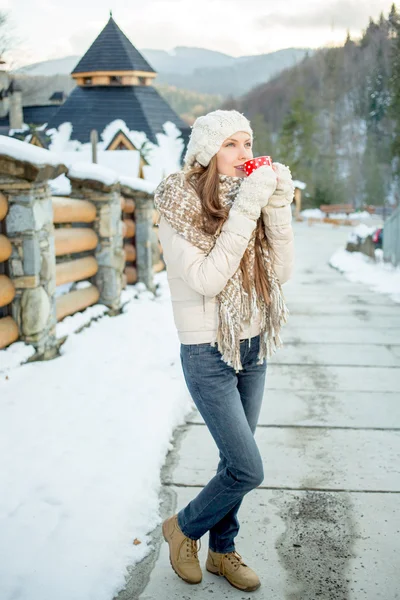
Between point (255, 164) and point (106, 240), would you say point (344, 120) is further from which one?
point (255, 164)

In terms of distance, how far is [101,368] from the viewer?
594 centimetres

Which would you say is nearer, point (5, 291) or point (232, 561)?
point (232, 561)

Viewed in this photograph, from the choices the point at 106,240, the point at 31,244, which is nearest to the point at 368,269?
the point at 106,240

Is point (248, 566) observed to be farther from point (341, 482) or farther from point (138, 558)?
point (341, 482)

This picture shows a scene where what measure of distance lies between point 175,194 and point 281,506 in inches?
72.8

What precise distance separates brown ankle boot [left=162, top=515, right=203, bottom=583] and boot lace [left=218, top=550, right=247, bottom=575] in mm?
91

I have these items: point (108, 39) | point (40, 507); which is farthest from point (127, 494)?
point (108, 39)

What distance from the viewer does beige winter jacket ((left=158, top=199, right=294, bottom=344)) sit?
2.63m

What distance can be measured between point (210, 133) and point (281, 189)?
0.36 m

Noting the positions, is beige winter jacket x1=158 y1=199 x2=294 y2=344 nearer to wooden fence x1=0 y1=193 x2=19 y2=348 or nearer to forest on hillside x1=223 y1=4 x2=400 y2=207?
wooden fence x1=0 y1=193 x2=19 y2=348

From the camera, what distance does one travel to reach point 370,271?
1415cm

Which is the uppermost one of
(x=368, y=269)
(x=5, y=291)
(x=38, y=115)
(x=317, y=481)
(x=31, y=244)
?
(x=38, y=115)

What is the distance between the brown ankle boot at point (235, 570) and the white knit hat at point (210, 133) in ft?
5.40

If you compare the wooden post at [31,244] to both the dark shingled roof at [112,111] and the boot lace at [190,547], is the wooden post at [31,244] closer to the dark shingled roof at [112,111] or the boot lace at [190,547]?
the boot lace at [190,547]
